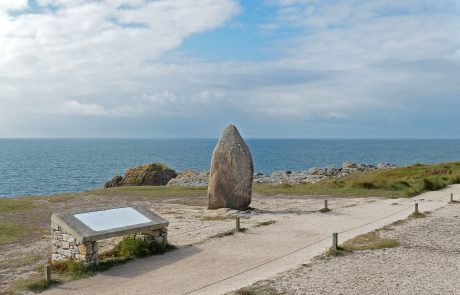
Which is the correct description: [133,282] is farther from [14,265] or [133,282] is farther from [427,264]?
[427,264]

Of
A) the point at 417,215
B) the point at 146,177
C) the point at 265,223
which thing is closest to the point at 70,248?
the point at 265,223

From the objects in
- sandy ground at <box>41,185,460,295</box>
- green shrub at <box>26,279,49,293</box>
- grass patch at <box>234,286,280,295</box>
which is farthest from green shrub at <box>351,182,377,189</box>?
green shrub at <box>26,279,49,293</box>

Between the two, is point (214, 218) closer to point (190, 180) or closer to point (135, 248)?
point (135, 248)

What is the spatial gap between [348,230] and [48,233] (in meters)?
12.1

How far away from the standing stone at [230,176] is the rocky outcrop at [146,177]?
27.3 m

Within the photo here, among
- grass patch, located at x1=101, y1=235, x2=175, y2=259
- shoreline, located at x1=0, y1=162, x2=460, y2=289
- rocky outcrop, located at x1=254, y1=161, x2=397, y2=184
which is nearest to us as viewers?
grass patch, located at x1=101, y1=235, x2=175, y2=259

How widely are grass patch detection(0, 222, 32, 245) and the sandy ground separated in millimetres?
6001

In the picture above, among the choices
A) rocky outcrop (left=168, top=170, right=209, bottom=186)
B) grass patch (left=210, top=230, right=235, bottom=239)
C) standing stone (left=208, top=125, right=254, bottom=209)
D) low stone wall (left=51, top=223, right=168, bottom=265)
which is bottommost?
rocky outcrop (left=168, top=170, right=209, bottom=186)

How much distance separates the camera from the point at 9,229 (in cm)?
2078

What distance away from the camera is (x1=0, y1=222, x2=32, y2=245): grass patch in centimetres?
1878

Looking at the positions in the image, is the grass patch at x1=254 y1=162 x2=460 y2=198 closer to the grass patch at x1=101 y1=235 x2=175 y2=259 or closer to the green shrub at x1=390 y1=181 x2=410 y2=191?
the green shrub at x1=390 y1=181 x2=410 y2=191

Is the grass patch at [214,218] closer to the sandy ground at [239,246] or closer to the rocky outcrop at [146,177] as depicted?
the sandy ground at [239,246]

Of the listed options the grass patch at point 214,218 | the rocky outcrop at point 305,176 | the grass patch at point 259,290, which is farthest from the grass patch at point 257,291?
the rocky outcrop at point 305,176

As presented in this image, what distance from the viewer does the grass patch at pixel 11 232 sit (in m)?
18.8
